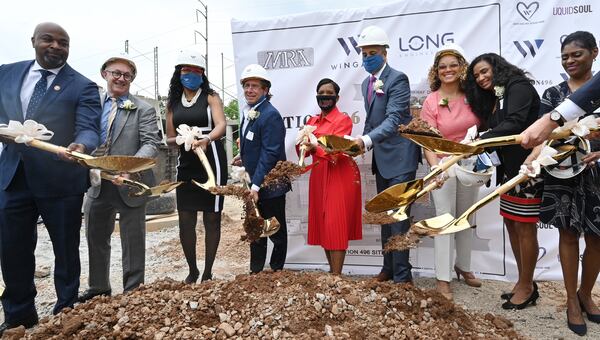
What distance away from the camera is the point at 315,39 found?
421cm

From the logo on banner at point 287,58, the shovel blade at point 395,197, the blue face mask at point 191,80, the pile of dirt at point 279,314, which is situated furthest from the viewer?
the logo on banner at point 287,58

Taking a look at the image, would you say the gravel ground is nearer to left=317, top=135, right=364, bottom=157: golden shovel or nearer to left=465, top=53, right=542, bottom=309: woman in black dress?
left=465, top=53, right=542, bottom=309: woman in black dress

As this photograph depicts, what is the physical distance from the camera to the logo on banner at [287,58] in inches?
167

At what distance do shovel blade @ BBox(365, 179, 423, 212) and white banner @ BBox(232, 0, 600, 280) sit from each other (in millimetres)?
1629

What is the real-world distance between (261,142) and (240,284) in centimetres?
A: 140

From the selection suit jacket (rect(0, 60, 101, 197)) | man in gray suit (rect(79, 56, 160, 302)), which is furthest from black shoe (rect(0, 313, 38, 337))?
suit jacket (rect(0, 60, 101, 197))

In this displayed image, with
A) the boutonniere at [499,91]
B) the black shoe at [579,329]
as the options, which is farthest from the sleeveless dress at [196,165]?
the black shoe at [579,329]

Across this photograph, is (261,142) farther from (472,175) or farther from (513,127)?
(513,127)

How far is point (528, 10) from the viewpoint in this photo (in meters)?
3.66

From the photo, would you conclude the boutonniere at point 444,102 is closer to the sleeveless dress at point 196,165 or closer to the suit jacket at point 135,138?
the sleeveless dress at point 196,165

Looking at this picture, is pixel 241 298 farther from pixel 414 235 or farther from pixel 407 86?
pixel 407 86

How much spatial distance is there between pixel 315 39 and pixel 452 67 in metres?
1.44

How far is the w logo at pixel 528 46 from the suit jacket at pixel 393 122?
1145 millimetres

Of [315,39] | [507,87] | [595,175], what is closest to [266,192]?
[315,39]
